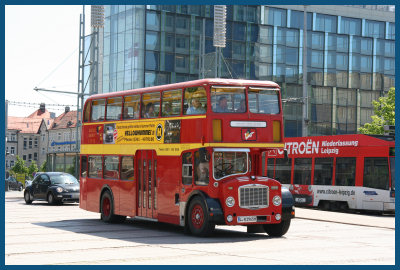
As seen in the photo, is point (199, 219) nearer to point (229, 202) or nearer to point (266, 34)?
point (229, 202)

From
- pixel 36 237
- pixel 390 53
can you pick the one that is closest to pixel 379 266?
pixel 36 237

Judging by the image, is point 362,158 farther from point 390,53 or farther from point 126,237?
point 390,53

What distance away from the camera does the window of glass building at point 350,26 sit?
72562 mm

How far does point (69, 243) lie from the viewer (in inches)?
604

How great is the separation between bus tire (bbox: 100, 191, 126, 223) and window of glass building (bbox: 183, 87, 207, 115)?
16.2 feet

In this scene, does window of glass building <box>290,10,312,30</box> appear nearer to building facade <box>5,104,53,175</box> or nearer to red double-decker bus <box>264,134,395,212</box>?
red double-decker bus <box>264,134,395,212</box>

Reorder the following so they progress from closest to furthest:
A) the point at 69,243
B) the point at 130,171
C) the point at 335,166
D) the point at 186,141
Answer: the point at 69,243, the point at 186,141, the point at 130,171, the point at 335,166

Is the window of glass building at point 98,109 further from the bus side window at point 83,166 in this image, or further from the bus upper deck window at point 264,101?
the bus upper deck window at point 264,101

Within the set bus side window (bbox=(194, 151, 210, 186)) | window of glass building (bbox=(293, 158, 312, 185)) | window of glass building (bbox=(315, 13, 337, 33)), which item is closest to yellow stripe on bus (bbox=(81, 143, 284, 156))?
bus side window (bbox=(194, 151, 210, 186))

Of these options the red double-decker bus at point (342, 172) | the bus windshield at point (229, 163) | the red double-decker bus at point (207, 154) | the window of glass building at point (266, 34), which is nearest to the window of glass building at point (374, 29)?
the window of glass building at point (266, 34)

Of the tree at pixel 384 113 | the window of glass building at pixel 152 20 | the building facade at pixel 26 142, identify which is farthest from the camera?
the building facade at pixel 26 142

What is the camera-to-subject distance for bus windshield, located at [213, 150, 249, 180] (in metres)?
17.3

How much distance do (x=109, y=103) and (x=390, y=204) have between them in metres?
11.6

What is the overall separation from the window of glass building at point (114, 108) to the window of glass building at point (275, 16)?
162ft
